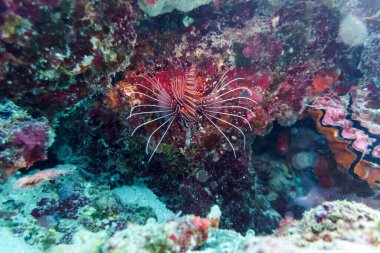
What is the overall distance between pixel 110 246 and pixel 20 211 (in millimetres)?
1941

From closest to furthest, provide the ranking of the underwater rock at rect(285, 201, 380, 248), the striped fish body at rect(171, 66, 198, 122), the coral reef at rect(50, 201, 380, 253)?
the coral reef at rect(50, 201, 380, 253)
the underwater rock at rect(285, 201, 380, 248)
the striped fish body at rect(171, 66, 198, 122)

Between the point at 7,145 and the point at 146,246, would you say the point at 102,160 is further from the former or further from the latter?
the point at 146,246

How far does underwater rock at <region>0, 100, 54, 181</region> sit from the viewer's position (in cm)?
288

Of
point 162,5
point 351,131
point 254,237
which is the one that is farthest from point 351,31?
point 254,237

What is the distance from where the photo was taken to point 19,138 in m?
2.95

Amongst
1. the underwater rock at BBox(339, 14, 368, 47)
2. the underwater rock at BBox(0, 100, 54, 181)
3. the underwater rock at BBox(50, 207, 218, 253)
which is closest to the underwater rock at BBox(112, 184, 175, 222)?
the underwater rock at BBox(0, 100, 54, 181)

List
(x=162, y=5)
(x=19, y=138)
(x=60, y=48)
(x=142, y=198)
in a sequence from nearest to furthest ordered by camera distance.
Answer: (x=60, y=48), (x=19, y=138), (x=162, y=5), (x=142, y=198)

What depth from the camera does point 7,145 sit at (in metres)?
2.88

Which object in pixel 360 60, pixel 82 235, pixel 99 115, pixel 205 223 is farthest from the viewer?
pixel 360 60

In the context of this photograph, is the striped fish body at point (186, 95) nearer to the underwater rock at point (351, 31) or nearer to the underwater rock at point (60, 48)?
the underwater rock at point (60, 48)

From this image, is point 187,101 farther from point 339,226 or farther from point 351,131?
point 351,131

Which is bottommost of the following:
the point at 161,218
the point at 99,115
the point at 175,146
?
the point at 161,218

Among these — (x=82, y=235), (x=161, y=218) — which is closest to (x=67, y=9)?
(x=82, y=235)

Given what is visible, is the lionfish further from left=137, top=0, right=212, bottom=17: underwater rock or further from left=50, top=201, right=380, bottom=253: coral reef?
left=50, top=201, right=380, bottom=253: coral reef
